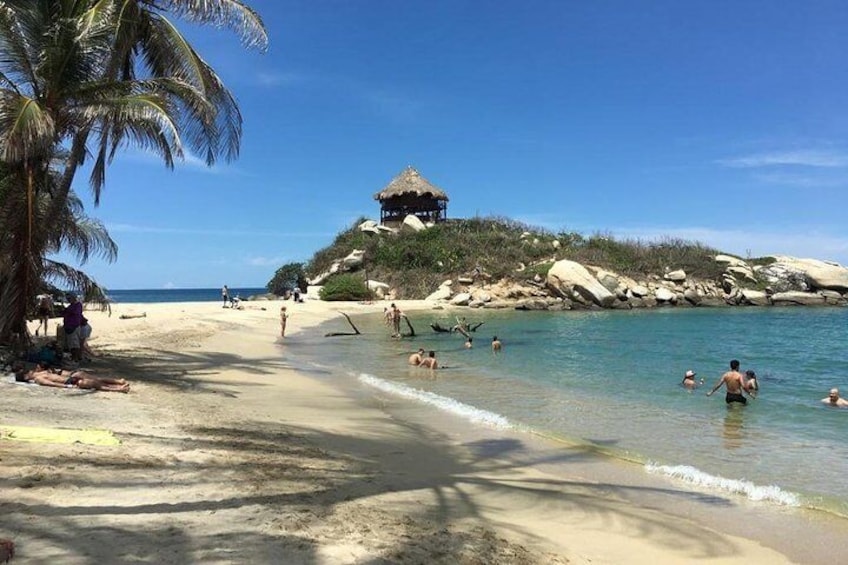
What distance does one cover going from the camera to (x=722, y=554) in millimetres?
5547

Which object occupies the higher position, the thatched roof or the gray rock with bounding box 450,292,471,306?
Result: the thatched roof

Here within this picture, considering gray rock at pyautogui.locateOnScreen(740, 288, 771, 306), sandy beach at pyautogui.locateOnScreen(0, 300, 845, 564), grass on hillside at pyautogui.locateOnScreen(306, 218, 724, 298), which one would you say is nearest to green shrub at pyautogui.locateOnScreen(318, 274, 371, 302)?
grass on hillside at pyautogui.locateOnScreen(306, 218, 724, 298)

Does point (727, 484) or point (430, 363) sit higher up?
point (430, 363)

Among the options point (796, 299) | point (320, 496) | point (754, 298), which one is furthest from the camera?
point (796, 299)

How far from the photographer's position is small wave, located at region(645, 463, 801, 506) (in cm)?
713

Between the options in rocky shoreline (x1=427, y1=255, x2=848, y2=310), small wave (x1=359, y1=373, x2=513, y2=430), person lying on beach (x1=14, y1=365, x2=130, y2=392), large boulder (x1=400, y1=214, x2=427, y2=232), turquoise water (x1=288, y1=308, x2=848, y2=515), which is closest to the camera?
turquoise water (x1=288, y1=308, x2=848, y2=515)

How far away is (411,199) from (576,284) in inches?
774

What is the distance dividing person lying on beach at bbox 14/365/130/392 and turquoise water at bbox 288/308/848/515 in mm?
6013

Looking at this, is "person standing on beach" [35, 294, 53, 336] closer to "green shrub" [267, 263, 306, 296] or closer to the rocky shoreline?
the rocky shoreline

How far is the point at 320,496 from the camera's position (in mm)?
5824

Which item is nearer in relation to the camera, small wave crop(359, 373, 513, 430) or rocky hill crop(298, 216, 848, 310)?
small wave crop(359, 373, 513, 430)

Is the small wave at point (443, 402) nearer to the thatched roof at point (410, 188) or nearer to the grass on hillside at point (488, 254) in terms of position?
the grass on hillside at point (488, 254)

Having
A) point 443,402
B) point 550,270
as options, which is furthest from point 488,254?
A: point 443,402

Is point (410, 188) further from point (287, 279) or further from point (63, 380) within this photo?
point (63, 380)
